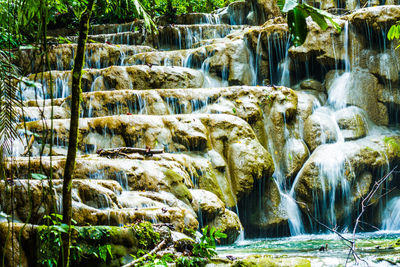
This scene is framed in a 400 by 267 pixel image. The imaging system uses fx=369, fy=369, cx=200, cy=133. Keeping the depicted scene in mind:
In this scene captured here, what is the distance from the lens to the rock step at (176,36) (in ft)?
56.6

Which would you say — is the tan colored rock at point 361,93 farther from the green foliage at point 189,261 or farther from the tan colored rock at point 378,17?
the green foliage at point 189,261

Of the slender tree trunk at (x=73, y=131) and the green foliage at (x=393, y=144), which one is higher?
the slender tree trunk at (x=73, y=131)

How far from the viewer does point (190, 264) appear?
157 inches

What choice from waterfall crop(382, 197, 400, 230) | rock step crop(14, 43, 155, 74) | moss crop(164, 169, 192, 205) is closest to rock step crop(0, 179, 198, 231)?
moss crop(164, 169, 192, 205)

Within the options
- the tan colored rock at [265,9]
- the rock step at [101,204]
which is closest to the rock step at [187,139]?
the rock step at [101,204]

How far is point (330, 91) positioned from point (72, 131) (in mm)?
11985

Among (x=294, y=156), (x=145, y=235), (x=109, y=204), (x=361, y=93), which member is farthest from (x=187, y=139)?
(x=361, y=93)

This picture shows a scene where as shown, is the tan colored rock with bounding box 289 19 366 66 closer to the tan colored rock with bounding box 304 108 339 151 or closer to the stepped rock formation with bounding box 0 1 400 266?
the stepped rock formation with bounding box 0 1 400 266

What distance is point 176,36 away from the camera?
1733 cm

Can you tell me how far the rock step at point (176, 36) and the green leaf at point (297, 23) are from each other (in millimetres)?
16267

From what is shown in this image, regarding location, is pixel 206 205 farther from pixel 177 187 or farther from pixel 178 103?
pixel 178 103

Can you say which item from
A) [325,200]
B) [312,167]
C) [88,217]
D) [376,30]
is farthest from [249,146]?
[376,30]

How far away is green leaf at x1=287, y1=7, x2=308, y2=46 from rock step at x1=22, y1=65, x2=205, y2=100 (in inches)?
443

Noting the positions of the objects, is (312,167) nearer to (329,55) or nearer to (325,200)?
(325,200)
